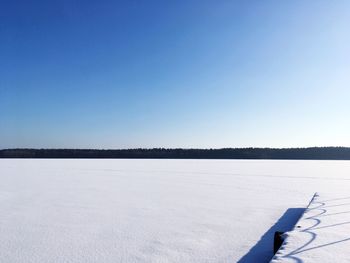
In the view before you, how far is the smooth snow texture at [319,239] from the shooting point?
9.87 feet

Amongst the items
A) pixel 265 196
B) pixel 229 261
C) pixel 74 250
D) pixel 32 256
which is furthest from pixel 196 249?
pixel 265 196

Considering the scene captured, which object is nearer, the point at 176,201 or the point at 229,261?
the point at 229,261

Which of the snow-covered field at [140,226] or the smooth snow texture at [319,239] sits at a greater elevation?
the smooth snow texture at [319,239]

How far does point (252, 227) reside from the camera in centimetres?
539

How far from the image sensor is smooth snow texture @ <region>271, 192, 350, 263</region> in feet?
9.87

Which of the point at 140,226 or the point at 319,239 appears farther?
the point at 140,226

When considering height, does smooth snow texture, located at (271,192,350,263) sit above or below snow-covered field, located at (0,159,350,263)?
above

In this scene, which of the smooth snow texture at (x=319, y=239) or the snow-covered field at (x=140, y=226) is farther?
the snow-covered field at (x=140, y=226)

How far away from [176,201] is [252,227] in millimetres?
2810

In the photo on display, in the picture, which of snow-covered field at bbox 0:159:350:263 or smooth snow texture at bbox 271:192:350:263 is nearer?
smooth snow texture at bbox 271:192:350:263

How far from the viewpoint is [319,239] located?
11.8ft

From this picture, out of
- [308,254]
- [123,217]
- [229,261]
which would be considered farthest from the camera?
[123,217]

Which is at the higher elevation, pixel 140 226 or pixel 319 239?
pixel 319 239

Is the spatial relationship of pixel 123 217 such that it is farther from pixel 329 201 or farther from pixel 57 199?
pixel 329 201
